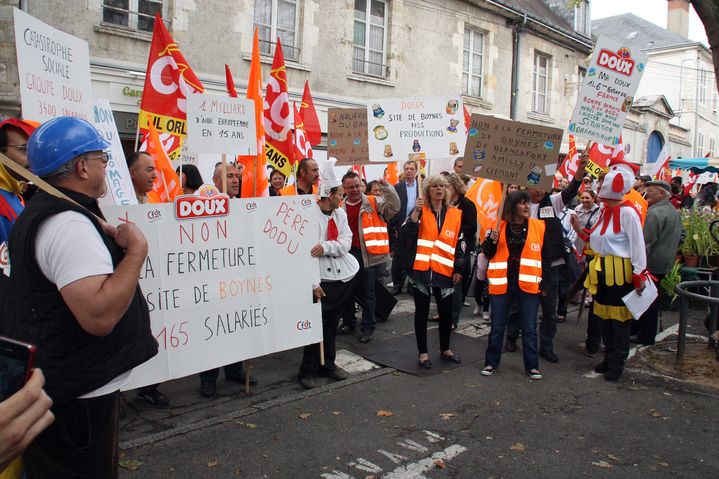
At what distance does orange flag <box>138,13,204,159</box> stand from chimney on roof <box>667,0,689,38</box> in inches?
1678

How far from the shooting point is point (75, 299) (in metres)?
1.95

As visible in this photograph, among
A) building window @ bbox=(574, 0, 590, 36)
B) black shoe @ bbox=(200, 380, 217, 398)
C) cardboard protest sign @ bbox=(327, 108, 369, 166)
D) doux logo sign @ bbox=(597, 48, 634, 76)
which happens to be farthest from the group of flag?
building window @ bbox=(574, 0, 590, 36)

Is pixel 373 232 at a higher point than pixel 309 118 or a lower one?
lower

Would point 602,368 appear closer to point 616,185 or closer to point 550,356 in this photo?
point 550,356

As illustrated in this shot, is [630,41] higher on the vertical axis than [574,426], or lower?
higher

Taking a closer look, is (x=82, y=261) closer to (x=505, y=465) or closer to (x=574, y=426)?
(x=505, y=465)

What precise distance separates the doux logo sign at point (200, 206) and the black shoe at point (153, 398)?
1506 mm

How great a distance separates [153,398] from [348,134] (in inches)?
173

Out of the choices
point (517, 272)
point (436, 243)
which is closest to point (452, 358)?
point (517, 272)

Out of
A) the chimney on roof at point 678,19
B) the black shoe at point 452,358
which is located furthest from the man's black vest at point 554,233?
the chimney on roof at point 678,19

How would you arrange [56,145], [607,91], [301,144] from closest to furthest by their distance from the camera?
[56,145]
[607,91]
[301,144]

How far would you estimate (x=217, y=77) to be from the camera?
A: 1212cm

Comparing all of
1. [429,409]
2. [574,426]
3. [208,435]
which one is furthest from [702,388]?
[208,435]

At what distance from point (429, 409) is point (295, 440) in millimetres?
1206
